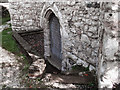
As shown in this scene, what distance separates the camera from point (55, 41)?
5707 millimetres

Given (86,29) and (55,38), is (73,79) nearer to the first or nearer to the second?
(86,29)

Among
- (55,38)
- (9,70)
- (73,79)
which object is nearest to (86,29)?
(73,79)

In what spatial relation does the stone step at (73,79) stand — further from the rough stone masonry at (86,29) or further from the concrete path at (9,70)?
the concrete path at (9,70)

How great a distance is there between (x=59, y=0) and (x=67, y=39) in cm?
134

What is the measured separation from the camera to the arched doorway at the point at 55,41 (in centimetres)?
534

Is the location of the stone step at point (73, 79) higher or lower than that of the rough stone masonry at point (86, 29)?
lower

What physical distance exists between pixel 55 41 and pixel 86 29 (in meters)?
2.72

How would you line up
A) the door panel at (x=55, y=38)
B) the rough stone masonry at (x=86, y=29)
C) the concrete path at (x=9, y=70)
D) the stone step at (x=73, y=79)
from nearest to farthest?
the rough stone masonry at (x=86, y=29)
the stone step at (x=73, y=79)
the concrete path at (x=9, y=70)
the door panel at (x=55, y=38)

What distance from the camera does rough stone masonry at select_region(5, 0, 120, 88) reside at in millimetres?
1985

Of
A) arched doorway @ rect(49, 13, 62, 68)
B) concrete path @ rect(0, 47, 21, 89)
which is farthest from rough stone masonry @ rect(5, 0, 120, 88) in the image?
concrete path @ rect(0, 47, 21, 89)

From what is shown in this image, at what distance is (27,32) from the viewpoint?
6.06 meters

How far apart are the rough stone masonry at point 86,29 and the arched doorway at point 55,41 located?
0.23 metres

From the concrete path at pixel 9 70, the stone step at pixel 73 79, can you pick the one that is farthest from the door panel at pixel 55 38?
the stone step at pixel 73 79

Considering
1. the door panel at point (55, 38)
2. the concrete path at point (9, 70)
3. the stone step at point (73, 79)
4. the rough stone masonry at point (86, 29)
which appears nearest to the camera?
the rough stone masonry at point (86, 29)
